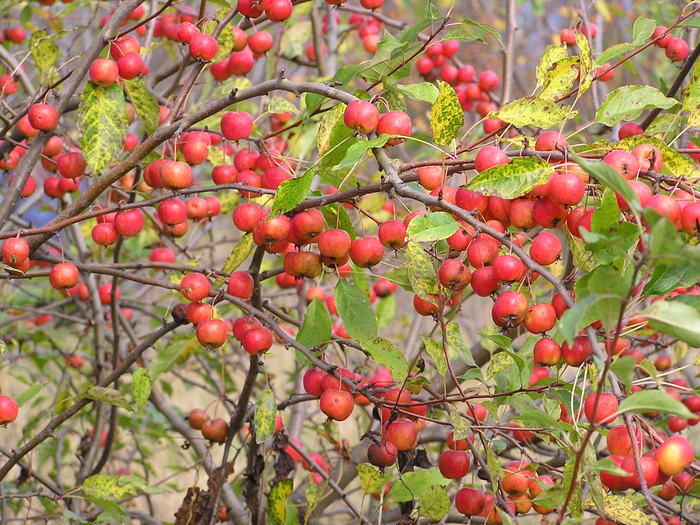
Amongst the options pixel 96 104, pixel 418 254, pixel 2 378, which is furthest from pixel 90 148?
pixel 2 378

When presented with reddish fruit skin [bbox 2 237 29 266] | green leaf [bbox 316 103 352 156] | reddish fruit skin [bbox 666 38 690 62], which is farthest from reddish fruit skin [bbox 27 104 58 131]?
reddish fruit skin [bbox 666 38 690 62]

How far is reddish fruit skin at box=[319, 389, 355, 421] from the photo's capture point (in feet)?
3.71

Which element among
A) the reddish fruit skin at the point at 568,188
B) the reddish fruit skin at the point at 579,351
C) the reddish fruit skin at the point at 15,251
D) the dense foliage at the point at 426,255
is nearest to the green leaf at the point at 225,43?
the dense foliage at the point at 426,255

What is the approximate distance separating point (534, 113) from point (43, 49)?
1217 millimetres

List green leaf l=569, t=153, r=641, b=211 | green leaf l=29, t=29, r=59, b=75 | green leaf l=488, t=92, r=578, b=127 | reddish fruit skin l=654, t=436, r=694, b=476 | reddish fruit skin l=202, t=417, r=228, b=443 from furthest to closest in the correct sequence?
reddish fruit skin l=202, t=417, r=228, b=443, green leaf l=29, t=29, r=59, b=75, green leaf l=488, t=92, r=578, b=127, reddish fruit skin l=654, t=436, r=694, b=476, green leaf l=569, t=153, r=641, b=211

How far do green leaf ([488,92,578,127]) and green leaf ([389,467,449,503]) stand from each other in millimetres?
682

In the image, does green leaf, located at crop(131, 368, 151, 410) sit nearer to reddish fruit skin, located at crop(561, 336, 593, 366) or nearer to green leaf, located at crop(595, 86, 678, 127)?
reddish fruit skin, located at crop(561, 336, 593, 366)

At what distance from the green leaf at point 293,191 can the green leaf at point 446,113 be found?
21 centimetres

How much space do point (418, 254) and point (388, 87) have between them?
1.23 feet

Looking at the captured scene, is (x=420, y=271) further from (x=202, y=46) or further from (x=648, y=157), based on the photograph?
(x=202, y=46)

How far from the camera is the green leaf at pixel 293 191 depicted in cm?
97

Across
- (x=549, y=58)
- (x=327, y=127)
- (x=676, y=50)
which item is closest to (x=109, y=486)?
(x=327, y=127)

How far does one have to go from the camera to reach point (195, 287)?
129 cm

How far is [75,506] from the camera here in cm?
185
